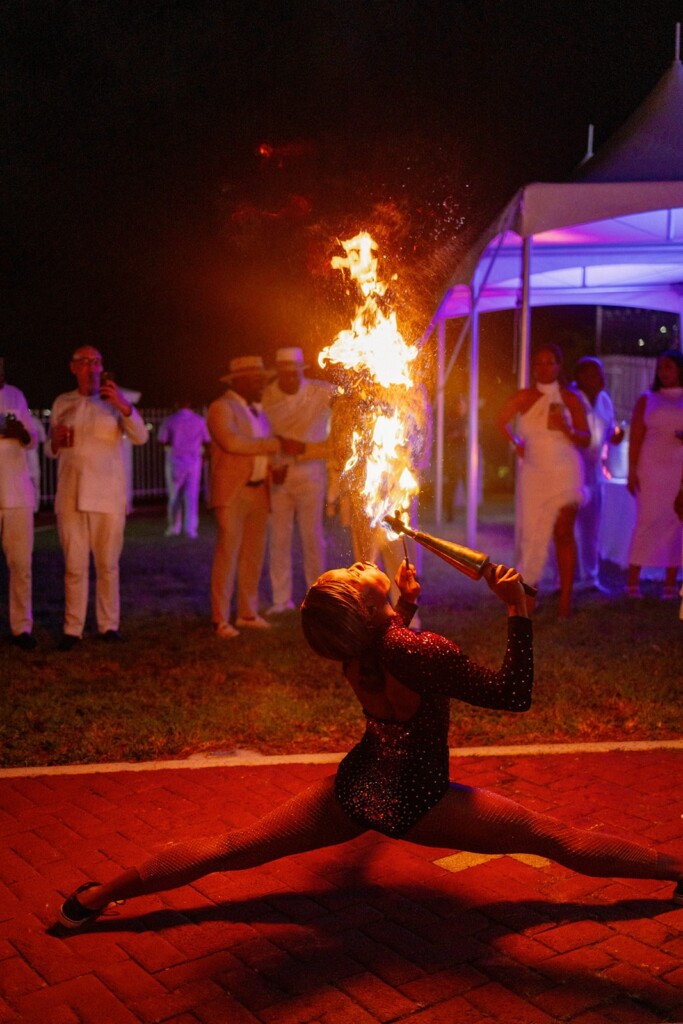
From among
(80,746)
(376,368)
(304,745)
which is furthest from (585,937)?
(80,746)

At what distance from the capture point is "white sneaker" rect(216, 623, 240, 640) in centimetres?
880

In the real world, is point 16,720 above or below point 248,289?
below

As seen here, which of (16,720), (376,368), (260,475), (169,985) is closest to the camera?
(169,985)

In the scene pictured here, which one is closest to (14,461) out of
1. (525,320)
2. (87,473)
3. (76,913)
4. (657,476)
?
(87,473)

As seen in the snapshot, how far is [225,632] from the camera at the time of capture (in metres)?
8.82

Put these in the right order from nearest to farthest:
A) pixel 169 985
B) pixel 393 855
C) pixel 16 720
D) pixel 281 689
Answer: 1. pixel 169 985
2. pixel 393 855
3. pixel 16 720
4. pixel 281 689

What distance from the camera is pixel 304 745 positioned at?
5.95 m

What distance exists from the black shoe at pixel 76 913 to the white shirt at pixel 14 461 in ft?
15.9

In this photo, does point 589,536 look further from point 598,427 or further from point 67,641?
point 67,641

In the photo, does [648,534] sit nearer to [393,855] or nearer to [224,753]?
[224,753]

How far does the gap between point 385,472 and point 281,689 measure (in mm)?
2870

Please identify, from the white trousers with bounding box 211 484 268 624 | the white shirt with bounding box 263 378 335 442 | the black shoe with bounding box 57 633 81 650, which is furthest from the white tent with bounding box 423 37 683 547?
the black shoe with bounding box 57 633 81 650

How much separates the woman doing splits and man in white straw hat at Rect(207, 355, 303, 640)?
5.05 metres

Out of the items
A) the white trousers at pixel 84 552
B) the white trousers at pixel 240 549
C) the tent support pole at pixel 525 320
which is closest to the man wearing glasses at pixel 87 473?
the white trousers at pixel 84 552
